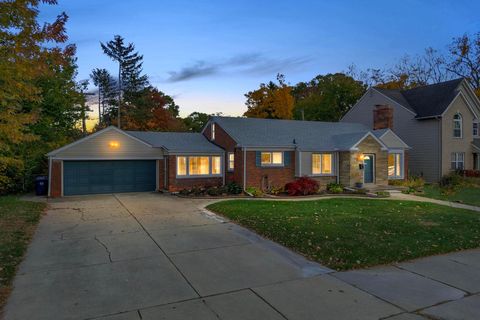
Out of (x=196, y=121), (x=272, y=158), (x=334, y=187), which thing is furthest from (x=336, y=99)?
(x=196, y=121)

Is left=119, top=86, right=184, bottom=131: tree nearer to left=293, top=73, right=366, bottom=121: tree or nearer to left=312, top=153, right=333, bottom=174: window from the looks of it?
left=293, top=73, right=366, bottom=121: tree

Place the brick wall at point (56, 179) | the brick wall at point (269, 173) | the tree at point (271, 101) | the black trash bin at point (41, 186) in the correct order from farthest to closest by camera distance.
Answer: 1. the tree at point (271, 101)
2. the brick wall at point (269, 173)
3. the black trash bin at point (41, 186)
4. the brick wall at point (56, 179)

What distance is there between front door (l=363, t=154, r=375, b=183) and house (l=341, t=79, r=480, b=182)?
14.9ft

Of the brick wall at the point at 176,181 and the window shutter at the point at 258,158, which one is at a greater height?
the window shutter at the point at 258,158

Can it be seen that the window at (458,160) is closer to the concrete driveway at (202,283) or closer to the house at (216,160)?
the house at (216,160)

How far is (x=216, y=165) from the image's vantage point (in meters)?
20.9

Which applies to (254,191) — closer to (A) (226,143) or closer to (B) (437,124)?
(A) (226,143)

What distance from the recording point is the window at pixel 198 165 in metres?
19.9

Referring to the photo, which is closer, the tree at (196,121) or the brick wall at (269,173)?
the brick wall at (269,173)

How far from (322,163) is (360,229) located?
11826 millimetres

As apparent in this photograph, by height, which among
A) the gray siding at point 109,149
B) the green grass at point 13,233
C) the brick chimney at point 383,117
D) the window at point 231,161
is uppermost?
the brick chimney at point 383,117

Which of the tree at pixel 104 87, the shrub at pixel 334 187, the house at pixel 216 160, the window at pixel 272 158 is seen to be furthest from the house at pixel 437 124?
the tree at pixel 104 87

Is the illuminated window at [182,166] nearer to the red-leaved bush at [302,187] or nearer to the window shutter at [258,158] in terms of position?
the window shutter at [258,158]

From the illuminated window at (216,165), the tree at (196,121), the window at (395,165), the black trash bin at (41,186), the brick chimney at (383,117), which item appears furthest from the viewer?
the tree at (196,121)
